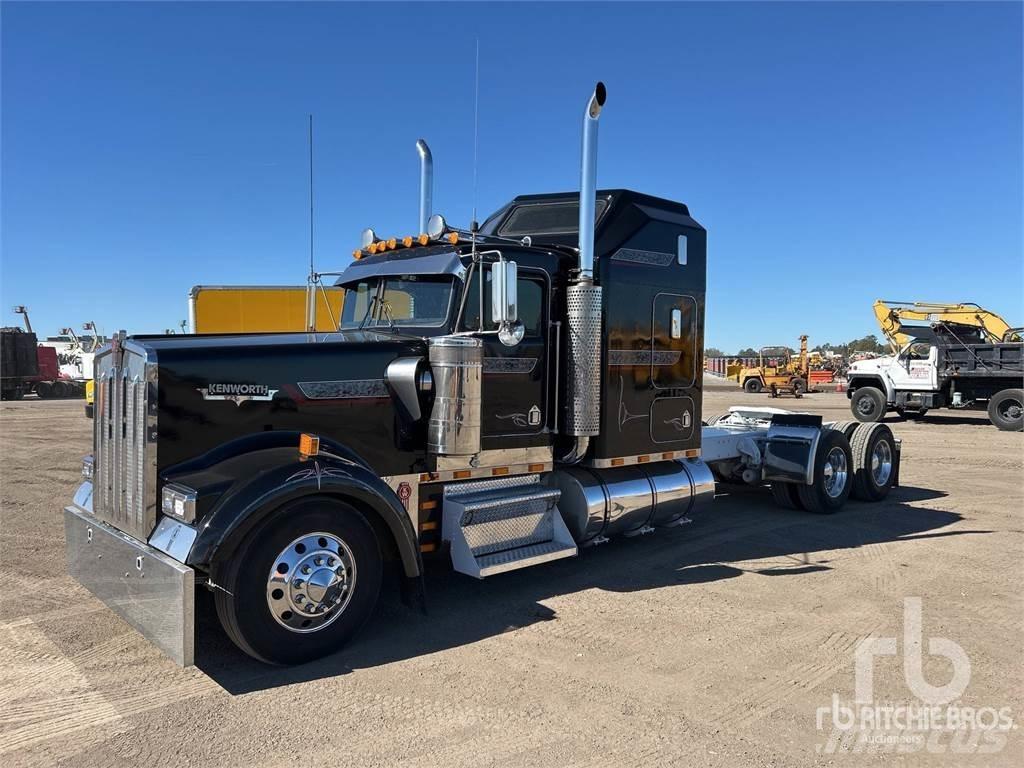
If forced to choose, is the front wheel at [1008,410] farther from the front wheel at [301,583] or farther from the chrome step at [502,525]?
the front wheel at [301,583]

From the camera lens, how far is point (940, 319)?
2386 cm

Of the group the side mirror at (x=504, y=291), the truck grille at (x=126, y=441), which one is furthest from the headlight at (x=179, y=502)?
the side mirror at (x=504, y=291)

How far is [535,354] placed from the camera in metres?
5.89

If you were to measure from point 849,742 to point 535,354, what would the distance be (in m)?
3.35

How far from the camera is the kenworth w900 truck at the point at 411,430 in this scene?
4.17 metres

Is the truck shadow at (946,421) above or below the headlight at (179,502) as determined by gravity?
below

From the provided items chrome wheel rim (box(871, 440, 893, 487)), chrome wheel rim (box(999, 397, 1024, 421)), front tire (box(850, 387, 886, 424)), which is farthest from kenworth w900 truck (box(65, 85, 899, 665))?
front tire (box(850, 387, 886, 424))

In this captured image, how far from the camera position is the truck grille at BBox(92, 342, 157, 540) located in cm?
426

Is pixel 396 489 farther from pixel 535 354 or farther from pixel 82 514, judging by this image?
pixel 82 514

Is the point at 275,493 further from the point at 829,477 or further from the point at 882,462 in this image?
the point at 882,462

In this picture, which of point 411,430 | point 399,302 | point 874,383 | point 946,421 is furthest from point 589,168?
point 946,421

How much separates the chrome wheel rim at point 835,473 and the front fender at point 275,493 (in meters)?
6.01

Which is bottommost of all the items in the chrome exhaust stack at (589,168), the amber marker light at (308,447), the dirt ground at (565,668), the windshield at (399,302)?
the dirt ground at (565,668)

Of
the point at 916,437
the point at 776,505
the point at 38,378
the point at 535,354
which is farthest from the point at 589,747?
the point at 38,378
